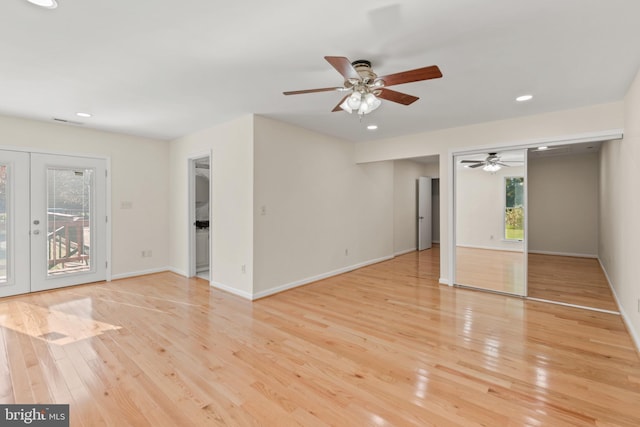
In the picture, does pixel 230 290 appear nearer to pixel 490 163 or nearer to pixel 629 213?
pixel 490 163

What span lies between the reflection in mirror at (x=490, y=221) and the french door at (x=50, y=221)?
231 inches

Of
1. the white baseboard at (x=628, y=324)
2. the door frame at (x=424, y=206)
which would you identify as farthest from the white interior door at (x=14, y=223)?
the door frame at (x=424, y=206)

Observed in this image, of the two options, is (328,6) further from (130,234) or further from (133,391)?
(130,234)

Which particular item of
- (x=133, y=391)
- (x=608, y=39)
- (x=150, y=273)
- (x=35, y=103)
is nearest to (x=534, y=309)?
(x=608, y=39)

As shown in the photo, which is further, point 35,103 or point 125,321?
point 35,103

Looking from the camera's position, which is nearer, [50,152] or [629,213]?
[629,213]

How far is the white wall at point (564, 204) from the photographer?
22.5 ft

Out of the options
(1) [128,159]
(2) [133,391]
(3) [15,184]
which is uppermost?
(1) [128,159]

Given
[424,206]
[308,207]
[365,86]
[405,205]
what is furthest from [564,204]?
[365,86]

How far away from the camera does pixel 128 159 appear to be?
530 centimetres

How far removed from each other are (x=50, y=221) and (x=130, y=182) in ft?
4.13

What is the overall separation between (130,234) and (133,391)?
3.93m

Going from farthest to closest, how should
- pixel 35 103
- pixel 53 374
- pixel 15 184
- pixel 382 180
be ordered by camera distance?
pixel 382 180 < pixel 15 184 < pixel 35 103 < pixel 53 374

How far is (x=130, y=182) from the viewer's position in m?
5.32
